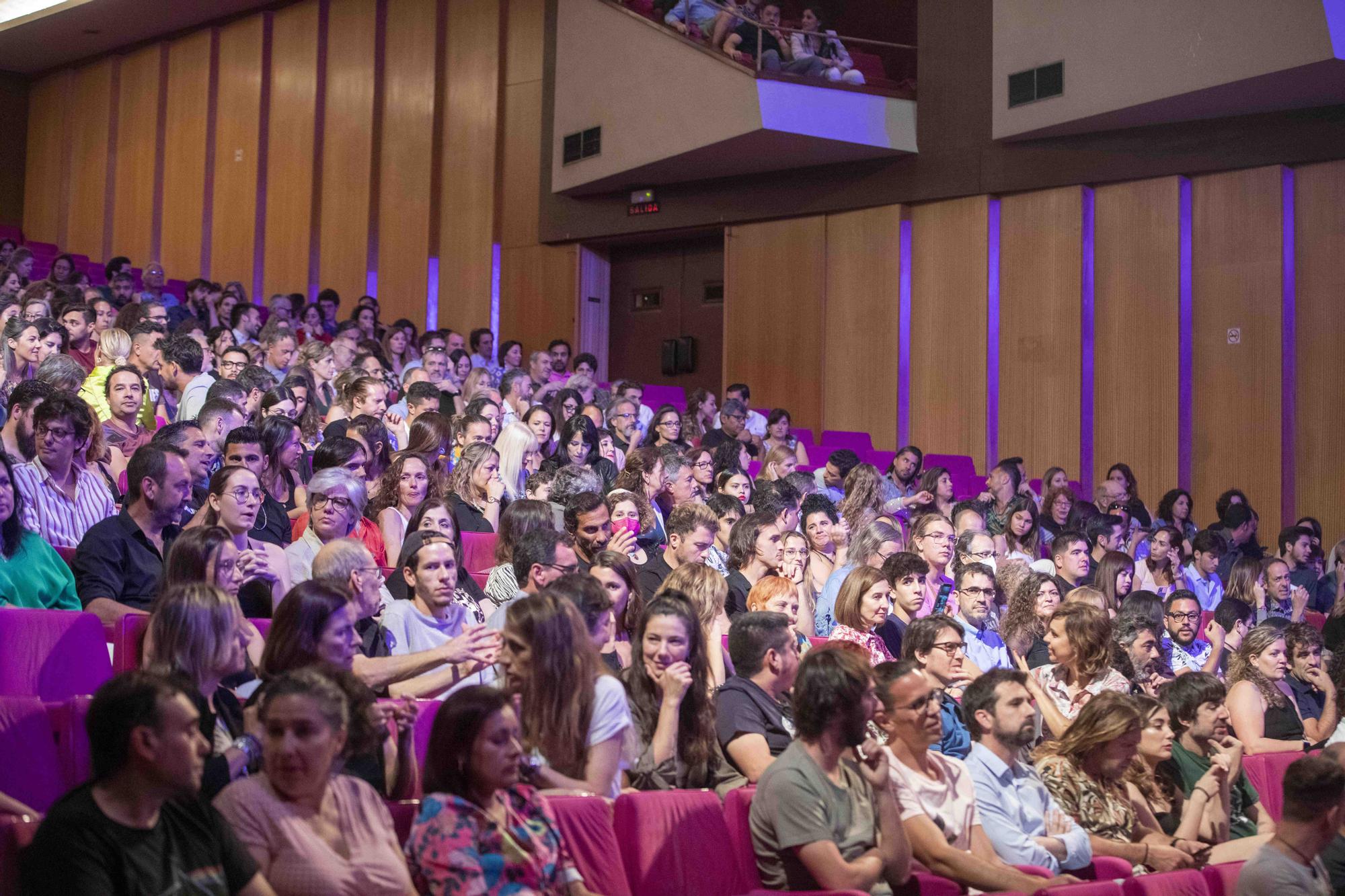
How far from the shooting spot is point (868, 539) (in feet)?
12.6

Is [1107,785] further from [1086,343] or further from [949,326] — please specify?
[949,326]

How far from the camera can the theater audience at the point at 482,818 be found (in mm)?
1739

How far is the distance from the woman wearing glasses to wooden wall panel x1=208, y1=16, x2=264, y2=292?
745cm

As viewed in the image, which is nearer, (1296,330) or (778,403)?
(1296,330)

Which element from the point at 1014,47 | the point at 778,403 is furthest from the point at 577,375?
the point at 1014,47

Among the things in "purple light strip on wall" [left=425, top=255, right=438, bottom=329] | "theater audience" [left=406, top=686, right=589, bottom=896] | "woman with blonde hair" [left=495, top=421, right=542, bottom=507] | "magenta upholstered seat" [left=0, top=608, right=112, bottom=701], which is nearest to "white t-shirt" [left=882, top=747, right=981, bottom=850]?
"theater audience" [left=406, top=686, right=589, bottom=896]

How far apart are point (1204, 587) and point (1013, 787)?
10.8 ft

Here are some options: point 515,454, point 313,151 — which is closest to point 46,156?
point 313,151

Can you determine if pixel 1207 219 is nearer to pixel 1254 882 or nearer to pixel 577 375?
pixel 577 375

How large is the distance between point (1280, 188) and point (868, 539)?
3.70 m

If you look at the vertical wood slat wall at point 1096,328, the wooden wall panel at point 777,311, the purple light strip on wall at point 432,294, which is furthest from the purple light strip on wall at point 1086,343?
the purple light strip on wall at point 432,294

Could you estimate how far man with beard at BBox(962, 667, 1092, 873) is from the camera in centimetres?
233

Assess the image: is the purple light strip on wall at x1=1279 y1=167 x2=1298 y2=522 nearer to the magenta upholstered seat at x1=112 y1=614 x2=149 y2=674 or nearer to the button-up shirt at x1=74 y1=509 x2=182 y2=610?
the button-up shirt at x1=74 y1=509 x2=182 y2=610

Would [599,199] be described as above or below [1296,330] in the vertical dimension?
above
